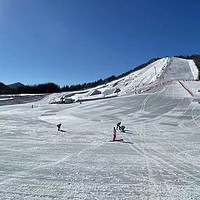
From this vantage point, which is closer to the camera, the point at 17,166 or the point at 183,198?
the point at 183,198

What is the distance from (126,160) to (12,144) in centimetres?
613

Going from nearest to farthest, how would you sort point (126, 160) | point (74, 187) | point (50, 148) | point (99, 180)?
1. point (74, 187)
2. point (99, 180)
3. point (126, 160)
4. point (50, 148)

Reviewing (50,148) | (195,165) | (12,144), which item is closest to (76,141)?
(50,148)

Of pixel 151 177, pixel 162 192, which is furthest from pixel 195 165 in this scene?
pixel 162 192

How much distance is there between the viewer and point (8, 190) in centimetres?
476

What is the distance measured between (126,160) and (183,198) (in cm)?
280

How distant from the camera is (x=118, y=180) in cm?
537

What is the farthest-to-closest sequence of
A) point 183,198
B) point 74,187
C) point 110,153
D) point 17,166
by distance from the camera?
point 110,153 < point 17,166 < point 74,187 < point 183,198

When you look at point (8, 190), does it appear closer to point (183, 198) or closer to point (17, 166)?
point (17, 166)

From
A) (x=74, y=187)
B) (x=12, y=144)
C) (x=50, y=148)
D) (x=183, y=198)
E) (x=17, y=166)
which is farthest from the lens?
(x=12, y=144)

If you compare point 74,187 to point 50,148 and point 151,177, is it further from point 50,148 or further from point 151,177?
point 50,148

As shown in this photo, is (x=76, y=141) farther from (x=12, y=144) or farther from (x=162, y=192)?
(x=162, y=192)

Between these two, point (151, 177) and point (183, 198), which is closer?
A: point (183, 198)

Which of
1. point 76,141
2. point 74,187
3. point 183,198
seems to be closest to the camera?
point 183,198
